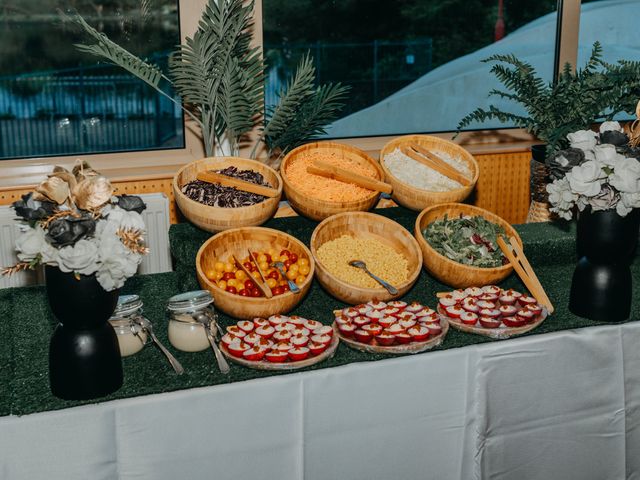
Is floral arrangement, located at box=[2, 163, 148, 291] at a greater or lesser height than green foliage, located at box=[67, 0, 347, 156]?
lesser

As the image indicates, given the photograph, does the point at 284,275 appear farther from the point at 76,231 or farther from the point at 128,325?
the point at 76,231

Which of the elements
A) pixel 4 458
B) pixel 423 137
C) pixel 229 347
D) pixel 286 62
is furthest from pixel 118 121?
pixel 4 458

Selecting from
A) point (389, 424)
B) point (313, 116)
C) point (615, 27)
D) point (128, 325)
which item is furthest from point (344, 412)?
point (615, 27)

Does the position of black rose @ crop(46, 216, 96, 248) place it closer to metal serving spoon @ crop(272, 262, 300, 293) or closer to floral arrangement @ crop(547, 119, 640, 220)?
metal serving spoon @ crop(272, 262, 300, 293)

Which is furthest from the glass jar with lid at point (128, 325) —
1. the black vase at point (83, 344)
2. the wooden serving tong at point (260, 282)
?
the wooden serving tong at point (260, 282)

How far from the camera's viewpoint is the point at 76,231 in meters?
1.45

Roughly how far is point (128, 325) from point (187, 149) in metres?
1.67

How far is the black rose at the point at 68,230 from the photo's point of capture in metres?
1.43

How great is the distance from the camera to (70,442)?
1.58 meters

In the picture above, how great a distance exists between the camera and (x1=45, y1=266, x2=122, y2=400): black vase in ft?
5.08

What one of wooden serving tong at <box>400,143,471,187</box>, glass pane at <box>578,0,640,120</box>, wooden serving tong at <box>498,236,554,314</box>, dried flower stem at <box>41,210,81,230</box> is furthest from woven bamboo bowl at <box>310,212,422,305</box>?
glass pane at <box>578,0,640,120</box>

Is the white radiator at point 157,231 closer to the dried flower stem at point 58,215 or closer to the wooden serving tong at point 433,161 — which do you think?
the wooden serving tong at point 433,161

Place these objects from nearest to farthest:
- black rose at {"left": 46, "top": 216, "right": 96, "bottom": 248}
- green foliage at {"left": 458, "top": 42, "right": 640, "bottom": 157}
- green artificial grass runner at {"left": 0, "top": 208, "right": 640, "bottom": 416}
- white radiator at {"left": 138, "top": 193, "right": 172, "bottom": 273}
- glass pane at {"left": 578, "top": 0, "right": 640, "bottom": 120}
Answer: black rose at {"left": 46, "top": 216, "right": 96, "bottom": 248} < green artificial grass runner at {"left": 0, "top": 208, "right": 640, "bottom": 416} < green foliage at {"left": 458, "top": 42, "right": 640, "bottom": 157} < white radiator at {"left": 138, "top": 193, "right": 172, "bottom": 273} < glass pane at {"left": 578, "top": 0, "right": 640, "bottom": 120}

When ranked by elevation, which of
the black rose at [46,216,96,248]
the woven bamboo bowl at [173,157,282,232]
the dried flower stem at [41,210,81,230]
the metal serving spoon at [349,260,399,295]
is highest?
the dried flower stem at [41,210,81,230]
